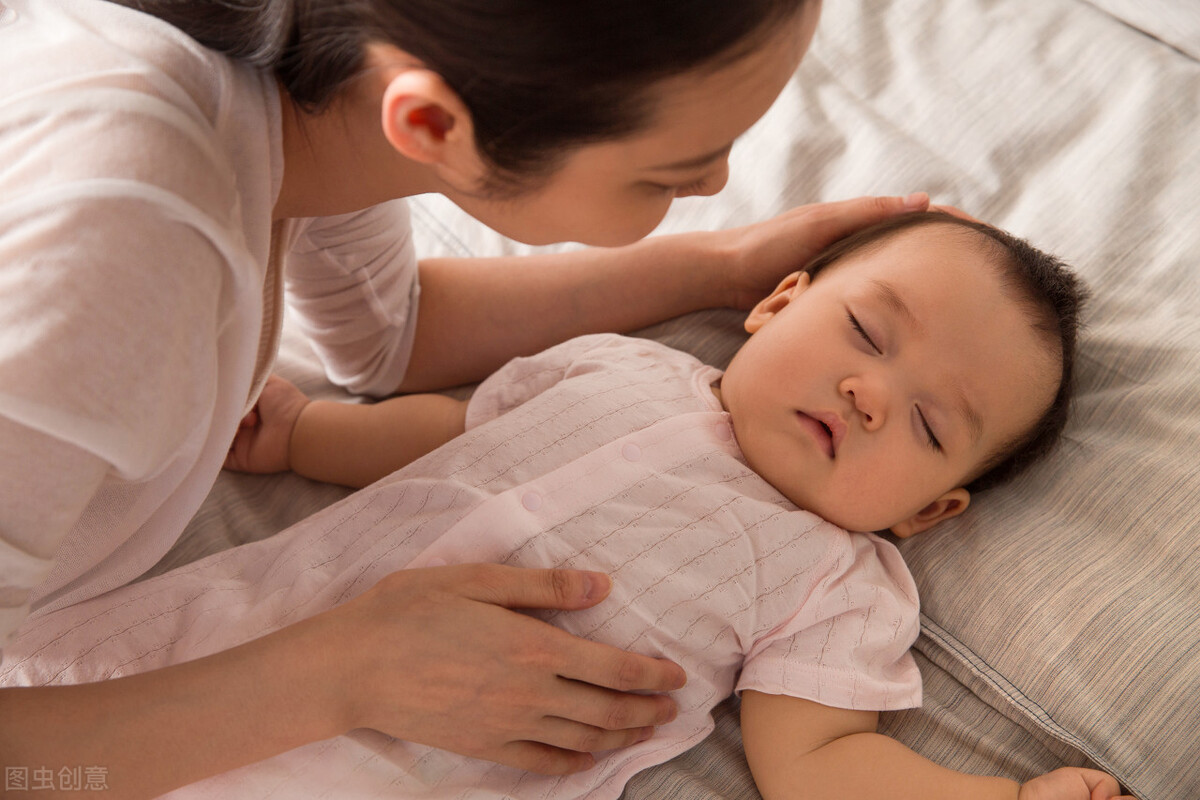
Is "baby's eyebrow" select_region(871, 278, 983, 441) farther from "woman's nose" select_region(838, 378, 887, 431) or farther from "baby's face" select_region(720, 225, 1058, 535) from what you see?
"woman's nose" select_region(838, 378, 887, 431)

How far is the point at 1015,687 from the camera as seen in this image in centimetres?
105

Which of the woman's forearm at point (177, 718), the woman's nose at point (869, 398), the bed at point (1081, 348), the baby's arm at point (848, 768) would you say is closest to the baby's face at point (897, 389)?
the woman's nose at point (869, 398)

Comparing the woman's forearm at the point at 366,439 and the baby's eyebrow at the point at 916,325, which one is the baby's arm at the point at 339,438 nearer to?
the woman's forearm at the point at 366,439

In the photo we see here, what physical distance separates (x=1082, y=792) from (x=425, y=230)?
139cm

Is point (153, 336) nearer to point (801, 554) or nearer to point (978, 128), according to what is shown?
point (801, 554)

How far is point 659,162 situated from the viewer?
83cm

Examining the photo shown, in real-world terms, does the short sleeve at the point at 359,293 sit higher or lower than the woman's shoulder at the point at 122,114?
lower

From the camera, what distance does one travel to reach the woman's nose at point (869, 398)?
1.12 meters

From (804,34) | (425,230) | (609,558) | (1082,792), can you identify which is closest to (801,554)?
(609,558)

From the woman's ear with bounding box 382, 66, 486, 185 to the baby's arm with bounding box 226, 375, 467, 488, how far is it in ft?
1.79

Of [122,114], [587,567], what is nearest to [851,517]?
[587,567]

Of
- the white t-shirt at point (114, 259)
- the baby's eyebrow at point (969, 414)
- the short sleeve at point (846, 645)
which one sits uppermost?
the white t-shirt at point (114, 259)

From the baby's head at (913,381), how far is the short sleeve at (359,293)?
56 centimetres

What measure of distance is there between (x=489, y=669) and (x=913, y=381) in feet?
2.05
